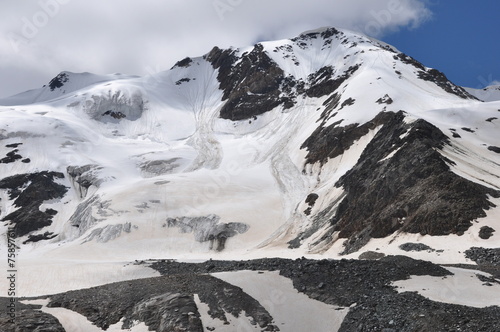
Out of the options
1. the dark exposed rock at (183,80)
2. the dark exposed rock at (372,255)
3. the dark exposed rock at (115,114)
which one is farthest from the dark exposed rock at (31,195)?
the dark exposed rock at (183,80)

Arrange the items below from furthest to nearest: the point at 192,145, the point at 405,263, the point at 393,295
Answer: the point at 192,145
the point at 405,263
the point at 393,295

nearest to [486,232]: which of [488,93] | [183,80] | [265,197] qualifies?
[265,197]

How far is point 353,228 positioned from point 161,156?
69852mm

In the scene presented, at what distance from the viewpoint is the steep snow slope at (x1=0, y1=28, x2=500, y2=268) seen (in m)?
44.8

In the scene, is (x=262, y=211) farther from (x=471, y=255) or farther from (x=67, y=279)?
(x=471, y=255)

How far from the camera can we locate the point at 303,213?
2495 inches

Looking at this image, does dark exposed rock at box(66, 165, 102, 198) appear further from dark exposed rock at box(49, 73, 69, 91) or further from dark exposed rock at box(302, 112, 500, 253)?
dark exposed rock at box(49, 73, 69, 91)

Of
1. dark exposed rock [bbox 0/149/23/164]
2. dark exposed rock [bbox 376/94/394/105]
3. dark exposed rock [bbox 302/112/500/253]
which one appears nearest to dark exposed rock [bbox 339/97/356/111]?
dark exposed rock [bbox 376/94/394/105]

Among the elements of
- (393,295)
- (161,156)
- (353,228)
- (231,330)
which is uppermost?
(161,156)

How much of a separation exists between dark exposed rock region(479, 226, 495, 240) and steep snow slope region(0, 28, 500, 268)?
0.37m

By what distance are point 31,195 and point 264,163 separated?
5101 centimetres

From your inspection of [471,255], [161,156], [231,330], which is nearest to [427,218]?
[471,255]

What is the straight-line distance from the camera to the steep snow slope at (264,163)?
4475 centimetres

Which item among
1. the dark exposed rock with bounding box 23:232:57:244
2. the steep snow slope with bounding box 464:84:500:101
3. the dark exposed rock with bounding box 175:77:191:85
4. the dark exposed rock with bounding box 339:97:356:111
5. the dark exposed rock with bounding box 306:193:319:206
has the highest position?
the dark exposed rock with bounding box 175:77:191:85
